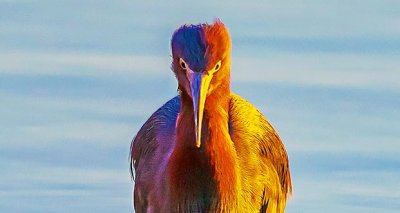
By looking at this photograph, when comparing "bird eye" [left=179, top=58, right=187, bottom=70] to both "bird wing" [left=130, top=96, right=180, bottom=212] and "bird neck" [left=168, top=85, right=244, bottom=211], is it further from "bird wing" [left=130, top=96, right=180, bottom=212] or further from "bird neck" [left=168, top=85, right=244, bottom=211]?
"bird wing" [left=130, top=96, right=180, bottom=212]

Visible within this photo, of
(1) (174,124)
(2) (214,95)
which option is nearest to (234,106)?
(1) (174,124)

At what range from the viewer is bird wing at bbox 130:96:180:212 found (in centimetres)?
1268

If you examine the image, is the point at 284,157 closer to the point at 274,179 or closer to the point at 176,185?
the point at 274,179

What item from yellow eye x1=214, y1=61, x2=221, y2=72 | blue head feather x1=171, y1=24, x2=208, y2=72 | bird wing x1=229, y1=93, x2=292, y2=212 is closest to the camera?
blue head feather x1=171, y1=24, x2=208, y2=72

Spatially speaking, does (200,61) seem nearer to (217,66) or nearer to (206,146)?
(217,66)

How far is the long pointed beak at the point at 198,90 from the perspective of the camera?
36.7 feet

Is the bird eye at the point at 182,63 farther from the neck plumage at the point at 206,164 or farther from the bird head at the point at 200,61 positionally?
the neck plumage at the point at 206,164

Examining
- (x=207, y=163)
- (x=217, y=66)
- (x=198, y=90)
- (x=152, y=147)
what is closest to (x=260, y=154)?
(x=152, y=147)

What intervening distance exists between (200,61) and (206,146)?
2.49 ft

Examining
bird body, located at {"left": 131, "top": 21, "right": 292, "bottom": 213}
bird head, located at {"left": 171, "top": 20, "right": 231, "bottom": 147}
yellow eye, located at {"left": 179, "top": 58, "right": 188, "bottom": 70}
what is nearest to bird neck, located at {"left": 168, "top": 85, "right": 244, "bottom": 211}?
bird body, located at {"left": 131, "top": 21, "right": 292, "bottom": 213}

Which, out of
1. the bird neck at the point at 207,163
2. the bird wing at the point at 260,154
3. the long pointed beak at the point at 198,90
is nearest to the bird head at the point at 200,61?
the long pointed beak at the point at 198,90

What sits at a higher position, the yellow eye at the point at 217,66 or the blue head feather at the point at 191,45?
the blue head feather at the point at 191,45

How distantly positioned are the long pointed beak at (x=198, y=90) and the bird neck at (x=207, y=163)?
430mm

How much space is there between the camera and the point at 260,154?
42.3 feet
